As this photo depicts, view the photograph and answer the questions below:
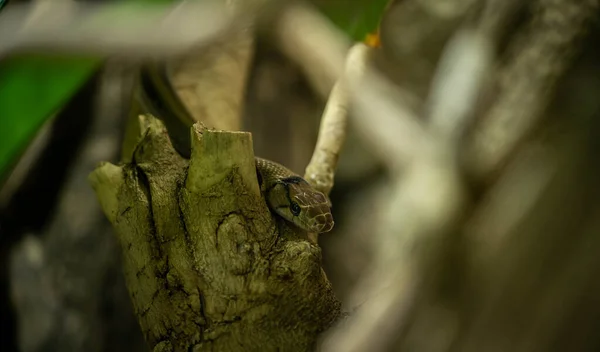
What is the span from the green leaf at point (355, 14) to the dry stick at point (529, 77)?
42 centimetres

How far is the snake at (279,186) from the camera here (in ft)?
3.46

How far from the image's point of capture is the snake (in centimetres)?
105

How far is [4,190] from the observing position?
2051mm

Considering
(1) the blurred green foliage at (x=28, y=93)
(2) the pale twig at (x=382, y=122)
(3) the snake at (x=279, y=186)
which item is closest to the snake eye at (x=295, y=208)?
(3) the snake at (x=279, y=186)

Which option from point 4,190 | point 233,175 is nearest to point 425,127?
point 233,175

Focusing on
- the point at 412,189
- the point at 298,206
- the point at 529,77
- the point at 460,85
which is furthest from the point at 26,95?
the point at 529,77

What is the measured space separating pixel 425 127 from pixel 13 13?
42.8 inches

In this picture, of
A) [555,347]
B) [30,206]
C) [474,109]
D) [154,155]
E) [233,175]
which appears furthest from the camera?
[30,206]

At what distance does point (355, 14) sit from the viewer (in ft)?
5.52

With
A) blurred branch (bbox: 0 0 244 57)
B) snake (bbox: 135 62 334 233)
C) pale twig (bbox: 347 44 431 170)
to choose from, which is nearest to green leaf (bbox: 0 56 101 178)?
blurred branch (bbox: 0 0 244 57)

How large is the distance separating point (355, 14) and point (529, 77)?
561 millimetres

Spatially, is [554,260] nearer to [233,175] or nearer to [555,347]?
[555,347]

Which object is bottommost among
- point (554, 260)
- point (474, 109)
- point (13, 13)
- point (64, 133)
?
point (64, 133)

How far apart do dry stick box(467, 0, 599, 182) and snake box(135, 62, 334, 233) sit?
1.01 ft
